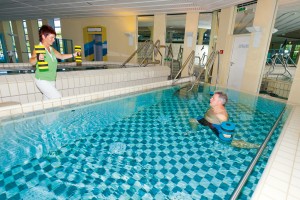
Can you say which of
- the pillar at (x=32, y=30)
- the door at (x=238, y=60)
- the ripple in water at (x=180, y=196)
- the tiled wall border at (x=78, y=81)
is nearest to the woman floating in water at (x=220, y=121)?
the ripple in water at (x=180, y=196)

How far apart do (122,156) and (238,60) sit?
20.3 feet

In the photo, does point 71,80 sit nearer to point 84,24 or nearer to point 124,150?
point 124,150

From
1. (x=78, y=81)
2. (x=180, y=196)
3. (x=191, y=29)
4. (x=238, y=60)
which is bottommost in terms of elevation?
(x=180, y=196)

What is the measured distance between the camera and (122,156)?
225cm

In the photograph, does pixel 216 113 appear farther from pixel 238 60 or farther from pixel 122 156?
pixel 238 60

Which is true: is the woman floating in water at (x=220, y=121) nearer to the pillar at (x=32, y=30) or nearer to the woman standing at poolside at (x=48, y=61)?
the woman standing at poolside at (x=48, y=61)

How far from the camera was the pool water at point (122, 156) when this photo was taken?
5.76ft

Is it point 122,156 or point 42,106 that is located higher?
point 42,106

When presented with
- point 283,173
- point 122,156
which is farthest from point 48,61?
point 283,173

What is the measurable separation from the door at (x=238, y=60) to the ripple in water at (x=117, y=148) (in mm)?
5540

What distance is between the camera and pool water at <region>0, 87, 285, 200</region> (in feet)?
5.76

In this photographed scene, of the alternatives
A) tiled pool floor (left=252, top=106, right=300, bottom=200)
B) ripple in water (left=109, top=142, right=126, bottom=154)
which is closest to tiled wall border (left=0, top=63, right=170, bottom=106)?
ripple in water (left=109, top=142, right=126, bottom=154)

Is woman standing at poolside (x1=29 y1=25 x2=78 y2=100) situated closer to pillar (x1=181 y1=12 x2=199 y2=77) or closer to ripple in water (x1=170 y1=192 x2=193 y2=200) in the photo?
ripple in water (x1=170 y1=192 x2=193 y2=200)

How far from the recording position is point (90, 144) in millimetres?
2510
